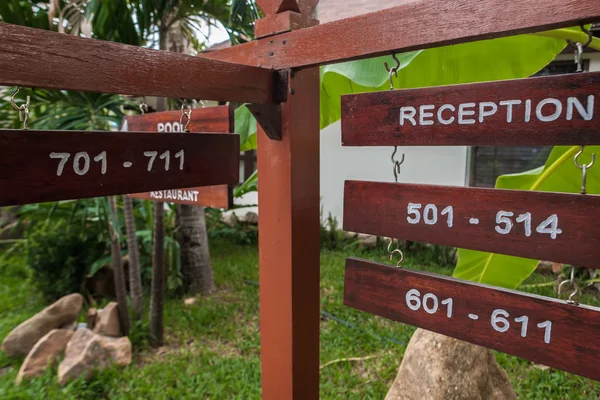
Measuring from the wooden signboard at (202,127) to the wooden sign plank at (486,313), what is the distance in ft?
2.20

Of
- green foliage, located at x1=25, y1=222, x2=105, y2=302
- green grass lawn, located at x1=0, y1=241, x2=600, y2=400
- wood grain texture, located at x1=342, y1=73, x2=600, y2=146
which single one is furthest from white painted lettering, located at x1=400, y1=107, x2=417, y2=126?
green foliage, located at x1=25, y1=222, x2=105, y2=302

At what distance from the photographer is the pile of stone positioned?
2.93m

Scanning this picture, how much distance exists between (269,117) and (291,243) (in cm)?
41

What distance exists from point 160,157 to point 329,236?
5.20 metres

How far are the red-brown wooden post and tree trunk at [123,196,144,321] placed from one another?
88.8 inches

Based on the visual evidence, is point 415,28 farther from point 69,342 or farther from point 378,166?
point 378,166

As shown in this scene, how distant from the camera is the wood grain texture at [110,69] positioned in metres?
0.87

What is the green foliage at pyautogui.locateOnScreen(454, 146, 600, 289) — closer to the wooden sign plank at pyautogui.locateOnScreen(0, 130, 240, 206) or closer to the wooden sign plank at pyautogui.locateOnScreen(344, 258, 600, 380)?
the wooden sign plank at pyautogui.locateOnScreen(344, 258, 600, 380)

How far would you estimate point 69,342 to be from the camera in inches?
123

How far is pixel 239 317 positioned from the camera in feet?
12.9

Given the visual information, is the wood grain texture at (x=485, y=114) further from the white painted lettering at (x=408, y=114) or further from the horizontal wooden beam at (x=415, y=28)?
the horizontal wooden beam at (x=415, y=28)

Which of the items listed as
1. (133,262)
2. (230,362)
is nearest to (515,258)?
(230,362)

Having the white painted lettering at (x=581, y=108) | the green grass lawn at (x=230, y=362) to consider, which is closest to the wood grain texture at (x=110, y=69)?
the white painted lettering at (x=581, y=108)

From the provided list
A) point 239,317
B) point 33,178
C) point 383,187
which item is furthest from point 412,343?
point 239,317
